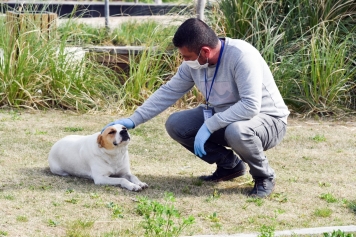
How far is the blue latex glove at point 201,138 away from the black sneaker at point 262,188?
0.53m

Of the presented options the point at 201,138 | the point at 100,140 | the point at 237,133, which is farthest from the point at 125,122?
the point at 237,133

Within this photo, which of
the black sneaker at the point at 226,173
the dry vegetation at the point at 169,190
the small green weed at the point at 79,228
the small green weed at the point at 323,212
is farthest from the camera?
the black sneaker at the point at 226,173

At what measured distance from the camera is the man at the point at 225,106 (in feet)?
16.4

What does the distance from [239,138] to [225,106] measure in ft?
1.23

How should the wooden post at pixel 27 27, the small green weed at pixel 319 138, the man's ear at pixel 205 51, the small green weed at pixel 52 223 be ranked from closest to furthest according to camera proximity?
the small green weed at pixel 52 223
the man's ear at pixel 205 51
the small green weed at pixel 319 138
the wooden post at pixel 27 27

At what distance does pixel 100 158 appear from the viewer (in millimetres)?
5590

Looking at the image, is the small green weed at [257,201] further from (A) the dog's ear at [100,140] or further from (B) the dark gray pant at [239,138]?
(A) the dog's ear at [100,140]

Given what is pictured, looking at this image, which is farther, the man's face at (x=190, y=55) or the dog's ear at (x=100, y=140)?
the dog's ear at (x=100, y=140)

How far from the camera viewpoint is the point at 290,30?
29.9ft

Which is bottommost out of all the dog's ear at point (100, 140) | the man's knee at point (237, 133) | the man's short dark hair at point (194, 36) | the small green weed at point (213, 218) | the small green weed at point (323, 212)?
the small green weed at point (323, 212)

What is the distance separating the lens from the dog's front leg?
5375 millimetres

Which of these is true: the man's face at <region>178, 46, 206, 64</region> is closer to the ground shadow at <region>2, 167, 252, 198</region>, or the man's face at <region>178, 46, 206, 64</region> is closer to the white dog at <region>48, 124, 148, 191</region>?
the white dog at <region>48, 124, 148, 191</region>

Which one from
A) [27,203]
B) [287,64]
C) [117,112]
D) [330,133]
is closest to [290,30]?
[287,64]

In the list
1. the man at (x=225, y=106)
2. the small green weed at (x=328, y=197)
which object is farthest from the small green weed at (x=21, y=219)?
the small green weed at (x=328, y=197)
